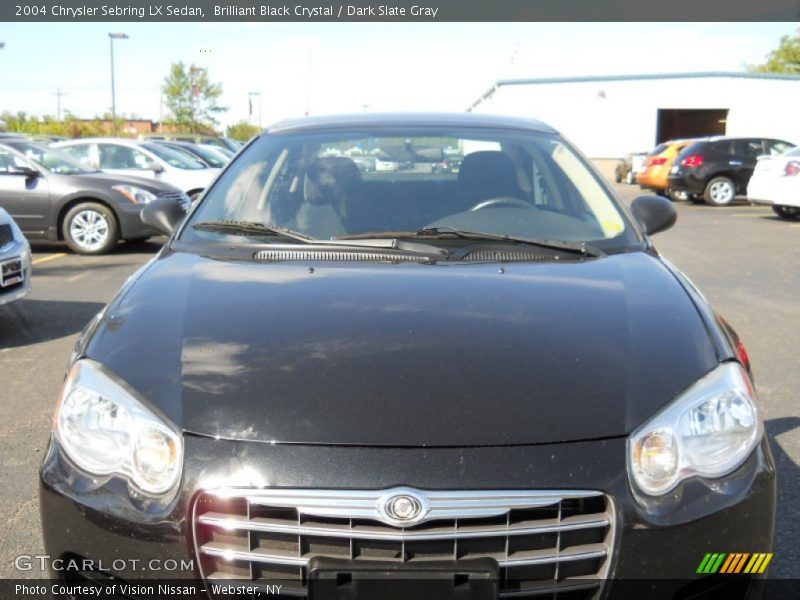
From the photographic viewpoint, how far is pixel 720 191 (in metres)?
21.8

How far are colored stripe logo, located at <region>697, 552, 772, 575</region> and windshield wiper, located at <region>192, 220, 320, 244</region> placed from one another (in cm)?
178

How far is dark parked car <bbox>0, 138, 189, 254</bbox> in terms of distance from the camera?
11406 mm

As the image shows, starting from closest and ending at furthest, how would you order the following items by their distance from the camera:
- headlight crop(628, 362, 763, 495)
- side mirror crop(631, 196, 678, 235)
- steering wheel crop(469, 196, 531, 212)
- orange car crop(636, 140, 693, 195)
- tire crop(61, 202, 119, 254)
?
headlight crop(628, 362, 763, 495) < steering wheel crop(469, 196, 531, 212) < side mirror crop(631, 196, 678, 235) < tire crop(61, 202, 119, 254) < orange car crop(636, 140, 693, 195)

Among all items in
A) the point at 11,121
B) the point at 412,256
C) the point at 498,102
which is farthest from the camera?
the point at 11,121

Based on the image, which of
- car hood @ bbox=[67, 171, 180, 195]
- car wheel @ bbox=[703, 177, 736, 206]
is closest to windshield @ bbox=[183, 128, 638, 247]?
car hood @ bbox=[67, 171, 180, 195]

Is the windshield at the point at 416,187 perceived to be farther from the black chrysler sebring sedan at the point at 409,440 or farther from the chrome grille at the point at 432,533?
the chrome grille at the point at 432,533

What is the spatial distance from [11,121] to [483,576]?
221ft

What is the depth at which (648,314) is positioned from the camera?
2531mm

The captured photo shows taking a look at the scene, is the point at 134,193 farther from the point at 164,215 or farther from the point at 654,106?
the point at 654,106

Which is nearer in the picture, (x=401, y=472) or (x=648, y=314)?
(x=401, y=472)

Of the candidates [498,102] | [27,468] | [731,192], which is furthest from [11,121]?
[27,468]

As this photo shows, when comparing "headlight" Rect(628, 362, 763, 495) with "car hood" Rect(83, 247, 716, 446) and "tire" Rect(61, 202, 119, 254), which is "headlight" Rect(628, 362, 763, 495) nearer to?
"car hood" Rect(83, 247, 716, 446)

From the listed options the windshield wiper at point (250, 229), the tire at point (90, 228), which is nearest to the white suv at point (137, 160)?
the tire at point (90, 228)

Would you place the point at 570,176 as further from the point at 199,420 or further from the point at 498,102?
the point at 498,102
